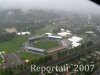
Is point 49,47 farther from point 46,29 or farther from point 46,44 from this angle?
point 46,29

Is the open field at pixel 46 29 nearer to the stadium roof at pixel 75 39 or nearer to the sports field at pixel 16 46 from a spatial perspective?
the sports field at pixel 16 46

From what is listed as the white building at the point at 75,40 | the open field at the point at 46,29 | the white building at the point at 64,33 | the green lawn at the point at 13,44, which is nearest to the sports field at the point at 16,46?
the green lawn at the point at 13,44

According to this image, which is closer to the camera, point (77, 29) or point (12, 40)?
point (12, 40)

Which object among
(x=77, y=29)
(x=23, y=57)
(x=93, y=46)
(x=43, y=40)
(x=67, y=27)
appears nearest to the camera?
(x=23, y=57)

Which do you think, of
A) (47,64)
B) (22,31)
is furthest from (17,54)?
(22,31)

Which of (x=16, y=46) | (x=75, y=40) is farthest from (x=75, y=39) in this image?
(x=16, y=46)

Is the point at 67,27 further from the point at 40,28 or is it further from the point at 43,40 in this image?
the point at 43,40
